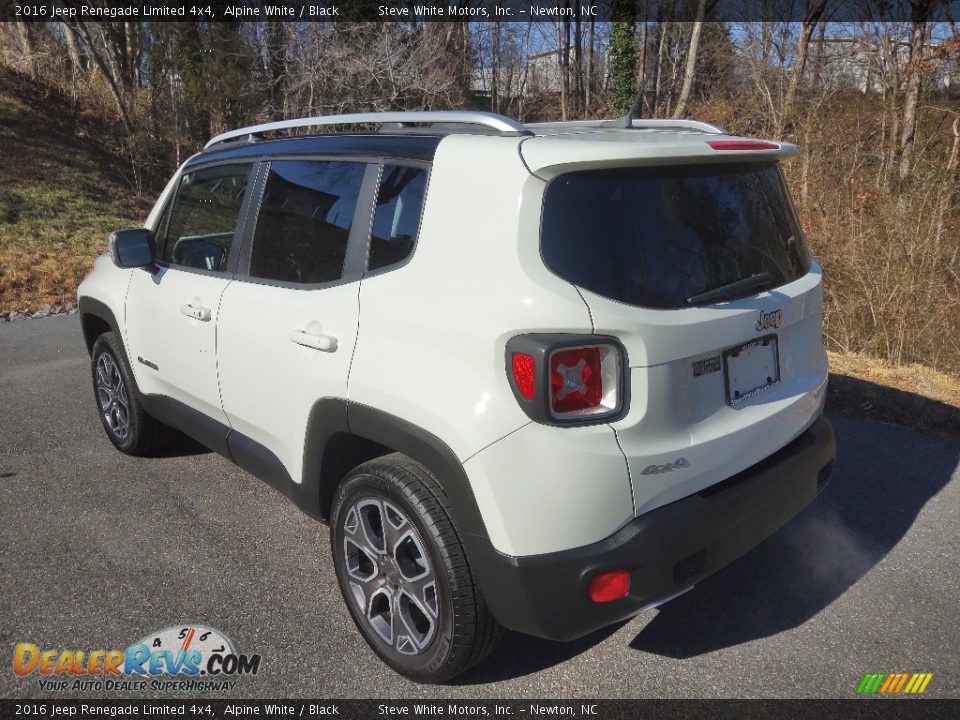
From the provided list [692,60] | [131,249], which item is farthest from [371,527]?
[692,60]

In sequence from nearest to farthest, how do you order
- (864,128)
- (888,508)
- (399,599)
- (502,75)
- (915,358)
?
(399,599), (888,508), (915,358), (864,128), (502,75)

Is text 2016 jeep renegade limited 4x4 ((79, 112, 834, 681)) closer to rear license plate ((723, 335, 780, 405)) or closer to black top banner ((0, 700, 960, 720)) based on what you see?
rear license plate ((723, 335, 780, 405))

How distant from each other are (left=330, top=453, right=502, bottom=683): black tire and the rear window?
83 centimetres

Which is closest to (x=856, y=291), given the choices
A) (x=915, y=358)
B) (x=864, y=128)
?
(x=915, y=358)

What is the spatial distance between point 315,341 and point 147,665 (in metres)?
1.29

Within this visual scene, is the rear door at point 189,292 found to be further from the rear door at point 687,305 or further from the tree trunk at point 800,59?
the tree trunk at point 800,59

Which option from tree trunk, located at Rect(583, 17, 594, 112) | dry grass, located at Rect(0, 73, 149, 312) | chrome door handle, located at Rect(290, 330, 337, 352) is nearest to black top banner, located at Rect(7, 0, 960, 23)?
dry grass, located at Rect(0, 73, 149, 312)

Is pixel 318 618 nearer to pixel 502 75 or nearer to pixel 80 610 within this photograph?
pixel 80 610

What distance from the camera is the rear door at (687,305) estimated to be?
220 cm

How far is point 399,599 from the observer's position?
2.61 metres

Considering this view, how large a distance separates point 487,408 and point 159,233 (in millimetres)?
2673

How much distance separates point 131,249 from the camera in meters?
3.78

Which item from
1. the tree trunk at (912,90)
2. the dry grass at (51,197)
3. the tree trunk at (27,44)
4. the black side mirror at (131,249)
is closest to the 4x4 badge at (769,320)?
the black side mirror at (131,249)

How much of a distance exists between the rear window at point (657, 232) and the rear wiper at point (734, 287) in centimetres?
1
